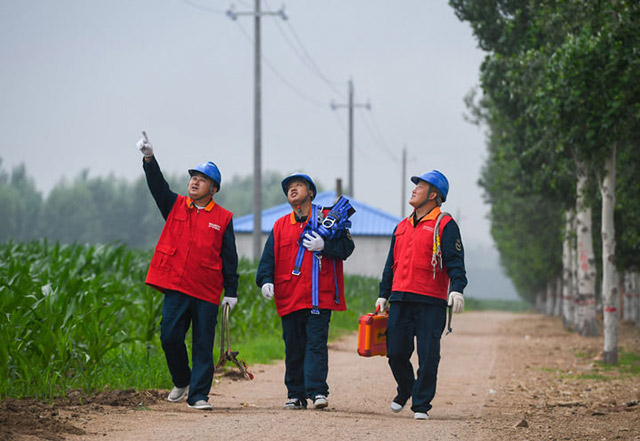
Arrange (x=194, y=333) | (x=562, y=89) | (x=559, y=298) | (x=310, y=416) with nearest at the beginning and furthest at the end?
(x=310, y=416) < (x=194, y=333) < (x=562, y=89) < (x=559, y=298)

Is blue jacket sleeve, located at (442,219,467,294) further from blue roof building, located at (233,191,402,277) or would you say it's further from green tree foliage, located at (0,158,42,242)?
green tree foliage, located at (0,158,42,242)

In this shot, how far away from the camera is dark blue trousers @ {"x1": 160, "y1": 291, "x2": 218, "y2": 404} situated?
7.98m

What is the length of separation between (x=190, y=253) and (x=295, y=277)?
3.21 ft

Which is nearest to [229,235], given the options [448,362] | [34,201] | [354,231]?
[448,362]

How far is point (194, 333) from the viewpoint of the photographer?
26.6ft

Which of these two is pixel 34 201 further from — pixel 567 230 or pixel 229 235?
pixel 229 235

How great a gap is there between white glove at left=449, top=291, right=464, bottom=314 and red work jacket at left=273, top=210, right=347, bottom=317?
111cm

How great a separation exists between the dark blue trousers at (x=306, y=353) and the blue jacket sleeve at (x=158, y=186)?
146 cm

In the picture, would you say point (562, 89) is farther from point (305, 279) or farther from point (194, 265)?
point (194, 265)

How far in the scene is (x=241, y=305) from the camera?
1802 centimetres

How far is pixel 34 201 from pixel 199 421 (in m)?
133

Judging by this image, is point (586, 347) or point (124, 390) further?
point (586, 347)

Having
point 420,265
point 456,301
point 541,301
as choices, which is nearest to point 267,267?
point 420,265

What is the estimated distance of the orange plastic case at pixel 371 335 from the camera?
8.15 meters
